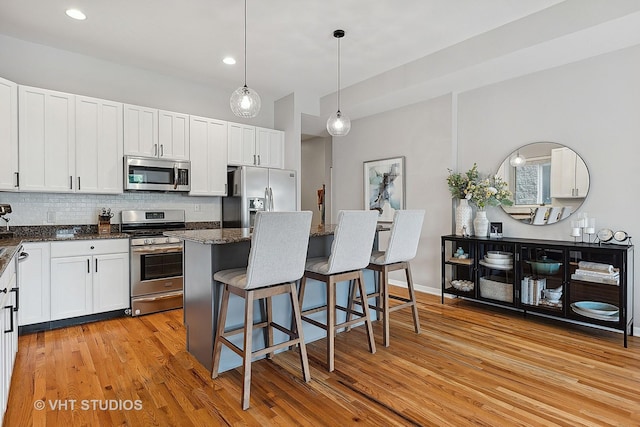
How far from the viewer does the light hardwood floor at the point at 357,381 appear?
197cm

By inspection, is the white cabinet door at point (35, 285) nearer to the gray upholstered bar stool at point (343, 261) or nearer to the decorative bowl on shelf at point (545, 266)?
the gray upholstered bar stool at point (343, 261)

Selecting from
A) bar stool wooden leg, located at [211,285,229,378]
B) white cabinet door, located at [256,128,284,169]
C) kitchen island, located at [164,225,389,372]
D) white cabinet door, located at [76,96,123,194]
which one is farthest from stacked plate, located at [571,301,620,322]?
white cabinet door, located at [76,96,123,194]

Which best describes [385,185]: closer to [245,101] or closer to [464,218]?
[464,218]

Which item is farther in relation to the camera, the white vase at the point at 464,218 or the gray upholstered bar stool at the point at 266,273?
the white vase at the point at 464,218

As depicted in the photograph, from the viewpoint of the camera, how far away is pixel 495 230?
407 centimetres

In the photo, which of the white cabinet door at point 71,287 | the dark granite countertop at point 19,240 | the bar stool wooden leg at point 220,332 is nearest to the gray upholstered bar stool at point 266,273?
the bar stool wooden leg at point 220,332

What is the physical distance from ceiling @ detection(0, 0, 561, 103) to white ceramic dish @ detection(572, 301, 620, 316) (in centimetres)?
261

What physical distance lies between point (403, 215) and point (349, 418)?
5.16ft

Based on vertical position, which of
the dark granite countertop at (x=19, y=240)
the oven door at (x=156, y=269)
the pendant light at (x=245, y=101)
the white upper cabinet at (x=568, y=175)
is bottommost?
the oven door at (x=156, y=269)

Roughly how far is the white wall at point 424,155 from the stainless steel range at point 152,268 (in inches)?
119

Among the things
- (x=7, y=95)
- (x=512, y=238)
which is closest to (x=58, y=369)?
(x=7, y=95)

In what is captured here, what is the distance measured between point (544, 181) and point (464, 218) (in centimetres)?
88

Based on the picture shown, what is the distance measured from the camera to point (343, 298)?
132 inches

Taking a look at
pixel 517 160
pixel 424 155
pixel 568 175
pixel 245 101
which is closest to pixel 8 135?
pixel 245 101
